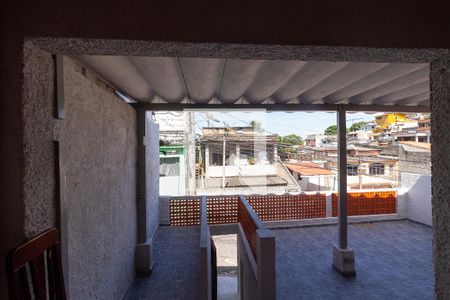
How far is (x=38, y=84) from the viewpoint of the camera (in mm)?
1077

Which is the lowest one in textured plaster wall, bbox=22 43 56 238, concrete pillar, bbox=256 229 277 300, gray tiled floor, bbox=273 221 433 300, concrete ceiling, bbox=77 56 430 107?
gray tiled floor, bbox=273 221 433 300

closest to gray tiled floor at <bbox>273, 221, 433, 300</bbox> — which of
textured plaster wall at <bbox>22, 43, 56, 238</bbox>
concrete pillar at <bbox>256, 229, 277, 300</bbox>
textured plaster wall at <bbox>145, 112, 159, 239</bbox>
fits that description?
concrete pillar at <bbox>256, 229, 277, 300</bbox>

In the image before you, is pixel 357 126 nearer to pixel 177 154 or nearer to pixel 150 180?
pixel 177 154

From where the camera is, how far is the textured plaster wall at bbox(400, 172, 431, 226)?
25.4ft

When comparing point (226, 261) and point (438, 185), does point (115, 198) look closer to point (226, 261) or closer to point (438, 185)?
point (438, 185)

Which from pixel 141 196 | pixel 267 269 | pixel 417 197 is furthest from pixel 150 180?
pixel 417 197

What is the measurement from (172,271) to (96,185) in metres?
2.53

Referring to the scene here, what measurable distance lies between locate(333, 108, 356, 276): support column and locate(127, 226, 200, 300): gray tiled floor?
261 centimetres

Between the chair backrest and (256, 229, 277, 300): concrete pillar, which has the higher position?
the chair backrest

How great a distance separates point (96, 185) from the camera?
252 cm

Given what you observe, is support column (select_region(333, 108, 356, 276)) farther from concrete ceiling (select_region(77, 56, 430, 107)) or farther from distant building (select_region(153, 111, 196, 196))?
distant building (select_region(153, 111, 196, 196))

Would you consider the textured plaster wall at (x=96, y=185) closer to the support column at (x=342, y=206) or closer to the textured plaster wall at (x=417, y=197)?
the support column at (x=342, y=206)

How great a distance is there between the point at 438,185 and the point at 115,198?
3.16 meters

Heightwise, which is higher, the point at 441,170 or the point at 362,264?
the point at 441,170
